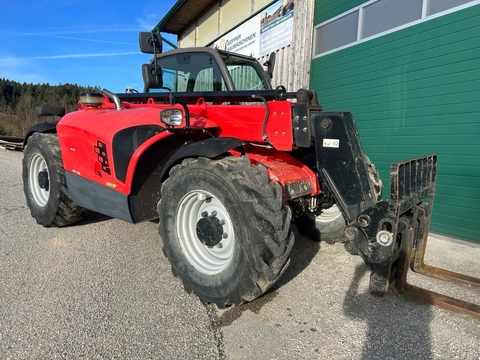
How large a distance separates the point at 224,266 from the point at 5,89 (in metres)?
70.9

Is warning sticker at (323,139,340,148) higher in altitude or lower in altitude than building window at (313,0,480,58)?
lower

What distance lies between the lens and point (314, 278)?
312 cm

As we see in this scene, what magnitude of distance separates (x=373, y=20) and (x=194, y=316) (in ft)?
18.4

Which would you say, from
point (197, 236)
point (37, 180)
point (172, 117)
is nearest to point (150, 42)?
point (172, 117)

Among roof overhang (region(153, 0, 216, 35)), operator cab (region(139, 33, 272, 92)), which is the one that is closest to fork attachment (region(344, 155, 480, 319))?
operator cab (region(139, 33, 272, 92))

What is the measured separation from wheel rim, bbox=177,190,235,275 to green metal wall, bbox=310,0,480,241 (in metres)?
3.66

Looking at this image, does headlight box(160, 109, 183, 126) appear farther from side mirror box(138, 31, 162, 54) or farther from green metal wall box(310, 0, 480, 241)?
green metal wall box(310, 0, 480, 241)

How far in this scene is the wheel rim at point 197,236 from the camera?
274cm

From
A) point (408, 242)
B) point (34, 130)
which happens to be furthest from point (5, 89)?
point (408, 242)

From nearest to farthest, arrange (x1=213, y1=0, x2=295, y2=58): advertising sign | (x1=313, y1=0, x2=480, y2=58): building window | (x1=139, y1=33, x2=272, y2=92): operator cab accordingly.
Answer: (x1=139, y1=33, x2=272, y2=92): operator cab, (x1=313, y1=0, x2=480, y2=58): building window, (x1=213, y1=0, x2=295, y2=58): advertising sign

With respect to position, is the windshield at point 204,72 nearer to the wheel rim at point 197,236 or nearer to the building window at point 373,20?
the wheel rim at point 197,236

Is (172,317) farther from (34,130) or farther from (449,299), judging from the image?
(34,130)

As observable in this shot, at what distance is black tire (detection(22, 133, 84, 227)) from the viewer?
4039 mm

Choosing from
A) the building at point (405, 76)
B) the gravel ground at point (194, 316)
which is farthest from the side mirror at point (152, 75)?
the building at point (405, 76)
